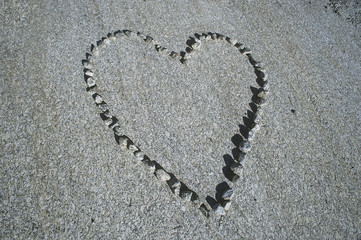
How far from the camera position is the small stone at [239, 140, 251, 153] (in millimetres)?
2742

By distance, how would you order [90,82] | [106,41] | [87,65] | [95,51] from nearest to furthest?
[90,82], [87,65], [95,51], [106,41]

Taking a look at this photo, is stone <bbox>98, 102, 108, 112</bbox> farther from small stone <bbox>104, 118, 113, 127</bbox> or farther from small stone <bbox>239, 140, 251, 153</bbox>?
small stone <bbox>239, 140, 251, 153</bbox>

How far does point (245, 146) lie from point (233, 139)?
0.14 m

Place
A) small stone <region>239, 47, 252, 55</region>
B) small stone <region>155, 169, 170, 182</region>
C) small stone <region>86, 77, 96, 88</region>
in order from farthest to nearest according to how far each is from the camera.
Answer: small stone <region>239, 47, 252, 55</region>
small stone <region>86, 77, 96, 88</region>
small stone <region>155, 169, 170, 182</region>

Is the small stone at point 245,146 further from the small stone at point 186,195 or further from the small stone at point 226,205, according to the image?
the small stone at point 186,195

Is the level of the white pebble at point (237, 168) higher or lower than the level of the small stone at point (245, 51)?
lower

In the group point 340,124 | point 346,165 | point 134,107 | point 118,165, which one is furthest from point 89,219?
point 340,124

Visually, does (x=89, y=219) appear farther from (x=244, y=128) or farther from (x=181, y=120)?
(x=244, y=128)

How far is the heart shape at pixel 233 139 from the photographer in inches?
94.7

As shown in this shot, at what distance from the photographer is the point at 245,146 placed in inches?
108

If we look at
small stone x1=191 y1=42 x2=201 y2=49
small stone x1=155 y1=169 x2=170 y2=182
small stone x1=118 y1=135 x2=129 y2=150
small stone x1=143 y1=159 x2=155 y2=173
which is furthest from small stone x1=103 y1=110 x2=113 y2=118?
small stone x1=191 y1=42 x2=201 y2=49

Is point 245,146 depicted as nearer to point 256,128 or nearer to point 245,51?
point 256,128

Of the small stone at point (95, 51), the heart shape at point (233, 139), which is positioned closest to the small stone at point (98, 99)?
the heart shape at point (233, 139)

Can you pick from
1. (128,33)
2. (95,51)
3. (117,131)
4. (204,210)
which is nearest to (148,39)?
(128,33)
